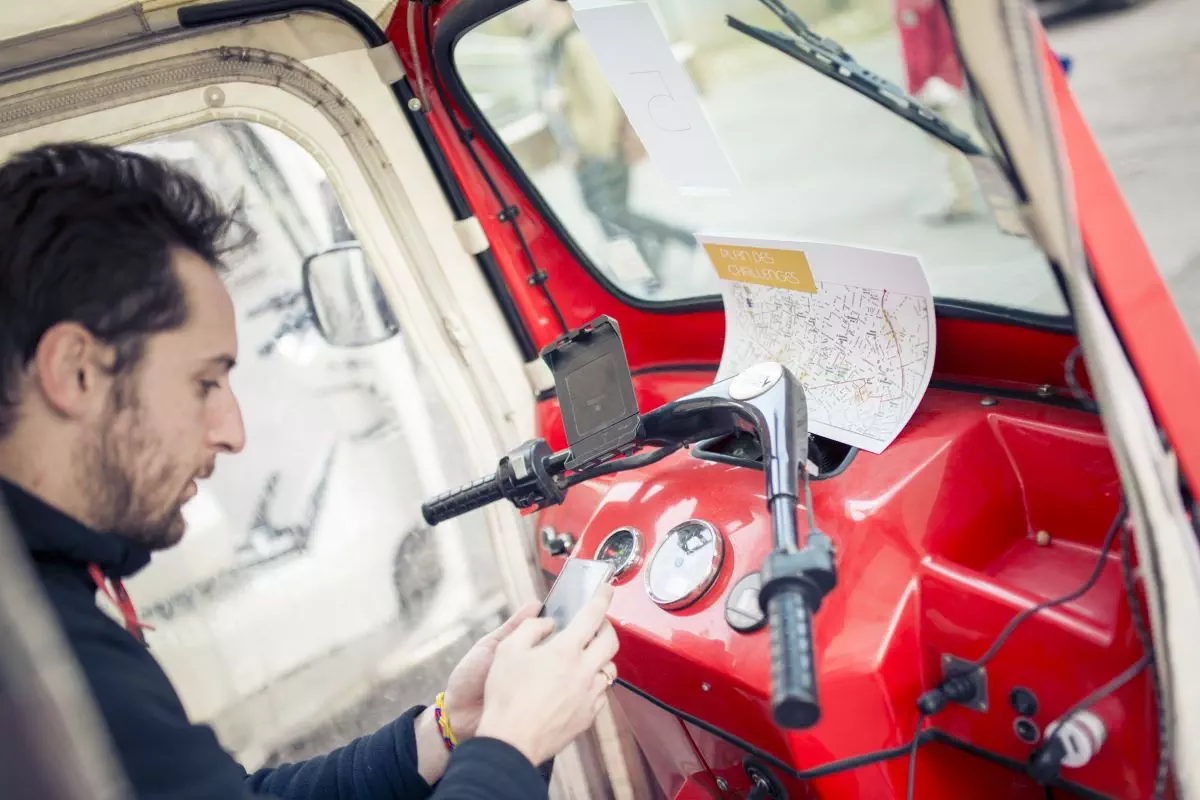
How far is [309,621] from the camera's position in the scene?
2592 millimetres

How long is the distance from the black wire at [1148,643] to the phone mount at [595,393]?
2.28 ft

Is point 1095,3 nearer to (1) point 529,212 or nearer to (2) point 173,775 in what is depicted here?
(1) point 529,212

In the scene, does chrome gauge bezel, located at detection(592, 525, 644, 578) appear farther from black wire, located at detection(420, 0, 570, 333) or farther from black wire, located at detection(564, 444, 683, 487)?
black wire, located at detection(420, 0, 570, 333)

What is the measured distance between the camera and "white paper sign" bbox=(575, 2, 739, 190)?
1396 mm

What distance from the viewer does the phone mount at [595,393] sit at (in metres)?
1.44

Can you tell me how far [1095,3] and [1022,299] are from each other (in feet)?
14.7

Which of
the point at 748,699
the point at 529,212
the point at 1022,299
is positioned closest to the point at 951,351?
the point at 1022,299

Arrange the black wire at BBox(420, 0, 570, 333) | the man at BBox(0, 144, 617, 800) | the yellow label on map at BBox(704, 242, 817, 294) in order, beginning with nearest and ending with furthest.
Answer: the man at BBox(0, 144, 617, 800)
the yellow label on map at BBox(704, 242, 817, 294)
the black wire at BBox(420, 0, 570, 333)

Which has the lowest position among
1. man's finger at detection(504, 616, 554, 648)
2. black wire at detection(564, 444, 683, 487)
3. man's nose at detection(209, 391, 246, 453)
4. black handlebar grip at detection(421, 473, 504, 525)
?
man's finger at detection(504, 616, 554, 648)

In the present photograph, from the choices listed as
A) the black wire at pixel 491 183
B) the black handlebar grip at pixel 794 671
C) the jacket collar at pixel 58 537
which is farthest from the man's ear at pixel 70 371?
the black wire at pixel 491 183

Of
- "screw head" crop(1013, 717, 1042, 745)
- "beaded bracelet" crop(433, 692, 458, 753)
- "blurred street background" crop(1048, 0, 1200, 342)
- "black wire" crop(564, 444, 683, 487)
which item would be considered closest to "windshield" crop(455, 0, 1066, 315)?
"black wire" crop(564, 444, 683, 487)

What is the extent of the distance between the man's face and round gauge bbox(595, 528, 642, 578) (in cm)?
63

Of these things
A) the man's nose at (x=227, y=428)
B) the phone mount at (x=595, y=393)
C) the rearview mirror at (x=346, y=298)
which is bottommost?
the phone mount at (x=595, y=393)

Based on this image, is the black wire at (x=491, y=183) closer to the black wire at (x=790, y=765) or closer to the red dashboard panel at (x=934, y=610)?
the red dashboard panel at (x=934, y=610)
